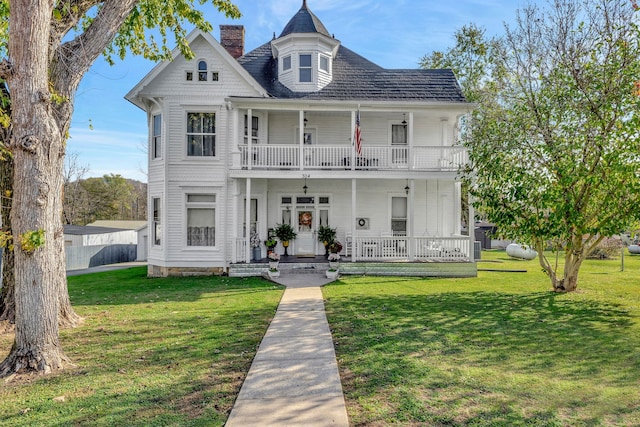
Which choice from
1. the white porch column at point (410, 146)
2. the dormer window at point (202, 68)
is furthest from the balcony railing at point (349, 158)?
the dormer window at point (202, 68)

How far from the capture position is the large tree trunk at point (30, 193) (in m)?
5.40

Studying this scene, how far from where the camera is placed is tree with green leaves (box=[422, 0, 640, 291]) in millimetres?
10047

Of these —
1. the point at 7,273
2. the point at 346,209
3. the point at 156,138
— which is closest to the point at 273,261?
the point at 346,209

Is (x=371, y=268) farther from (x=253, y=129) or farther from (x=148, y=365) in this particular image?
(x=148, y=365)

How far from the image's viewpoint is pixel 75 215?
4644cm

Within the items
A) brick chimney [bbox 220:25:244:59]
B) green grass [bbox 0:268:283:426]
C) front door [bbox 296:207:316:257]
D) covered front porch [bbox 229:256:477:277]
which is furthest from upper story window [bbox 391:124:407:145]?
green grass [bbox 0:268:283:426]

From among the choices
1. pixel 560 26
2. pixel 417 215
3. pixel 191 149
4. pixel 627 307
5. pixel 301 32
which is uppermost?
pixel 301 32

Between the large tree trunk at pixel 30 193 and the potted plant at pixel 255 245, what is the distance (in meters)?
9.69

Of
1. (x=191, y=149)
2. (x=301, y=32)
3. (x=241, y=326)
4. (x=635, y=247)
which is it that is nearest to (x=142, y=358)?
(x=241, y=326)

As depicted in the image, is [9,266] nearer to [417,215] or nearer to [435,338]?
[435,338]

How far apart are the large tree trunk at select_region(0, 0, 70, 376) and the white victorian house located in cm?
845

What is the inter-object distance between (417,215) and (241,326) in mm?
11265

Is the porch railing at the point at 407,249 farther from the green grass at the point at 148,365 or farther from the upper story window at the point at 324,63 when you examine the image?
the upper story window at the point at 324,63

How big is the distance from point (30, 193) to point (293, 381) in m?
4.62
